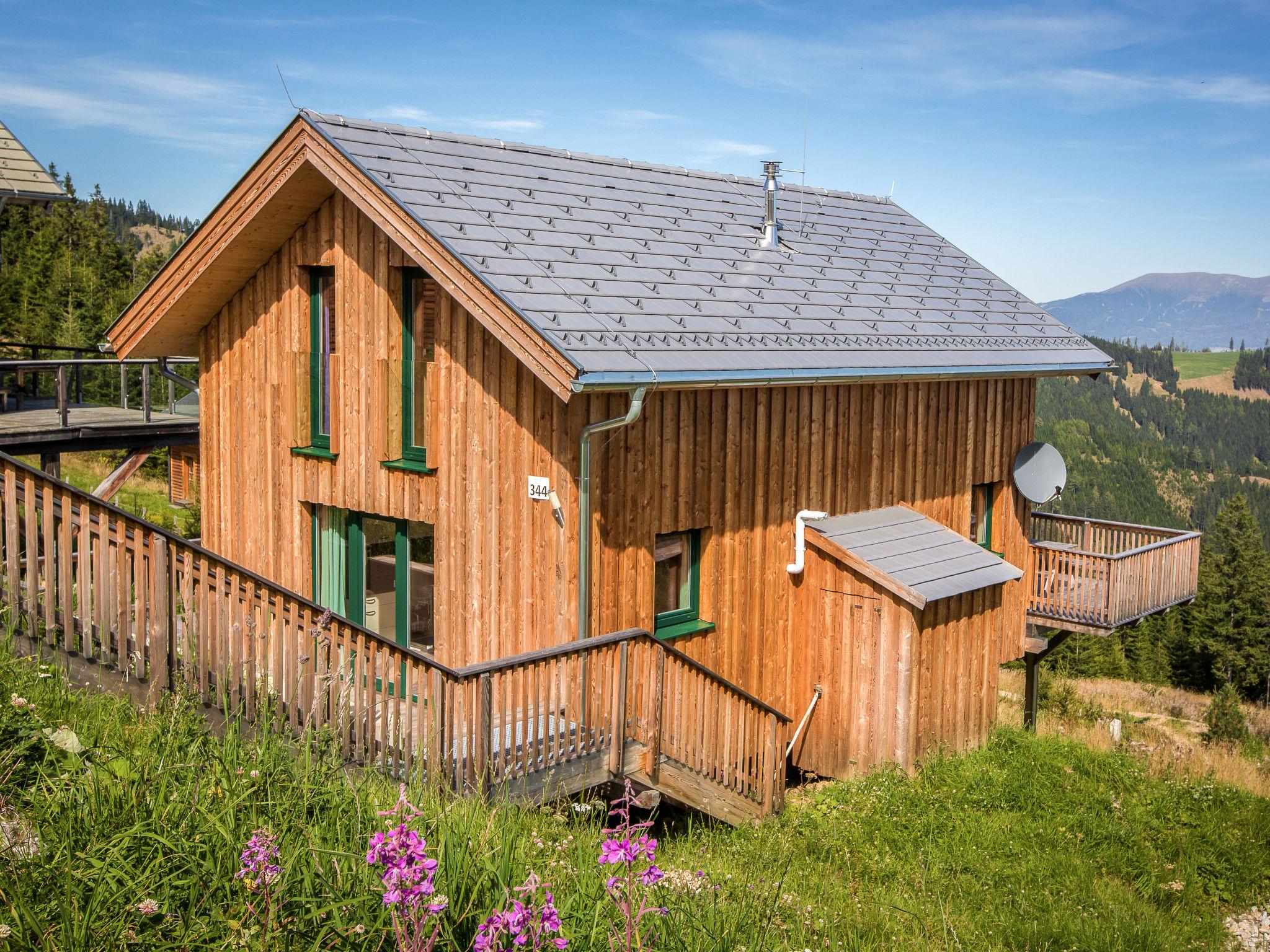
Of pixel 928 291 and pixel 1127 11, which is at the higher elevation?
pixel 1127 11

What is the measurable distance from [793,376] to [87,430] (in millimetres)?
12038

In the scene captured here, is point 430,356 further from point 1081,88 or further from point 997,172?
point 997,172

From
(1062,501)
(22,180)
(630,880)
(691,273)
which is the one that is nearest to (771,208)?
(691,273)

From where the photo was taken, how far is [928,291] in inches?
637

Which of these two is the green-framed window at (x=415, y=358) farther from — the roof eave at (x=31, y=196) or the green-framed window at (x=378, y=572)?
the roof eave at (x=31, y=196)

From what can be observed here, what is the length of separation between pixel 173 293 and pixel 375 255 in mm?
2633

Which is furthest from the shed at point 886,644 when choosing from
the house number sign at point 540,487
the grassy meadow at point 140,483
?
the grassy meadow at point 140,483

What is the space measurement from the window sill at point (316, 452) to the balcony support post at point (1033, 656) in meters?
10.5

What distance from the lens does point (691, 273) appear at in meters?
12.6

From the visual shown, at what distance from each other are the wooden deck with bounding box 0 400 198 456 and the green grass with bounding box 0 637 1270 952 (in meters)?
11.6

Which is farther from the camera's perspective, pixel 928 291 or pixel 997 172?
pixel 997 172

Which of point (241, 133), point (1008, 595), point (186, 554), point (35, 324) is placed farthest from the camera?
point (241, 133)

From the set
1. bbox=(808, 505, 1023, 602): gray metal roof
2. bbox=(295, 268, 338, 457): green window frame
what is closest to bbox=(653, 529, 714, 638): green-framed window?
bbox=(808, 505, 1023, 602): gray metal roof

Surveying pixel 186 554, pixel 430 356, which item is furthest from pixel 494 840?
pixel 430 356
